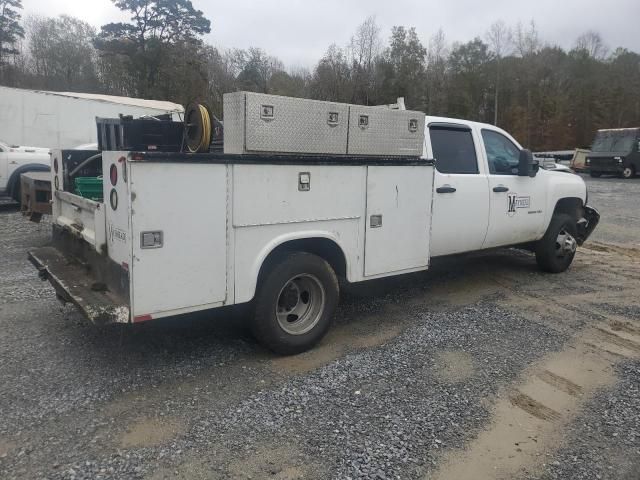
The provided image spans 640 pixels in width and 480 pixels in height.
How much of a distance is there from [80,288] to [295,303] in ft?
5.45

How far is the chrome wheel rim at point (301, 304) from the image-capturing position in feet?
14.5

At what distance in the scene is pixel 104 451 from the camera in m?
3.01

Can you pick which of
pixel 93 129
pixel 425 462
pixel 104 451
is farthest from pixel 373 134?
pixel 93 129

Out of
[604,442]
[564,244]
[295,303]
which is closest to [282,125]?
[295,303]

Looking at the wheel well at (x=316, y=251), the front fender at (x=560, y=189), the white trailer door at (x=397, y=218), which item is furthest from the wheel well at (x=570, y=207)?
the wheel well at (x=316, y=251)

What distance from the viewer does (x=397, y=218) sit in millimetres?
4902

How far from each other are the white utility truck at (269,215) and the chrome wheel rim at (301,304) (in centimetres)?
1

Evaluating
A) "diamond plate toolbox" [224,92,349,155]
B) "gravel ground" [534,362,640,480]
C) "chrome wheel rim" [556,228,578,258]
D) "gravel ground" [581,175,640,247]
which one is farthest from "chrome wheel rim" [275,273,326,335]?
"gravel ground" [581,175,640,247]

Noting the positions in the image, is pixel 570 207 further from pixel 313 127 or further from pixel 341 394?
pixel 341 394

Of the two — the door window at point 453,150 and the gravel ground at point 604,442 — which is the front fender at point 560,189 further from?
the gravel ground at point 604,442

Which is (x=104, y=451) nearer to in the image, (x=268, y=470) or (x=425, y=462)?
(x=268, y=470)

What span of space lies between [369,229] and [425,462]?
2153 mm

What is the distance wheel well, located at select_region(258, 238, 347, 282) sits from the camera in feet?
13.9

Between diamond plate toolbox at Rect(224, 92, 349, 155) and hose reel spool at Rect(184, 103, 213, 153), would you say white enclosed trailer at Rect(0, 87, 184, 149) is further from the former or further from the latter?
diamond plate toolbox at Rect(224, 92, 349, 155)
